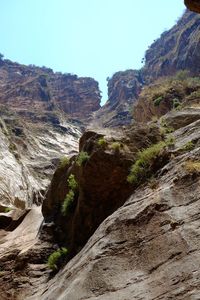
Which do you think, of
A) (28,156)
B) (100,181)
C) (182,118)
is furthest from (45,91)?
(100,181)

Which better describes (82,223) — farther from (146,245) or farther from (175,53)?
(175,53)

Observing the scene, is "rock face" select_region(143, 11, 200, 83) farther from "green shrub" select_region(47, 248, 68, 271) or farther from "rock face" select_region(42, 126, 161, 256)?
"green shrub" select_region(47, 248, 68, 271)

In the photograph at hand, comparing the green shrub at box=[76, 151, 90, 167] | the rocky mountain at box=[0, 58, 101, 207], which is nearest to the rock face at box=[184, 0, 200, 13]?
the green shrub at box=[76, 151, 90, 167]

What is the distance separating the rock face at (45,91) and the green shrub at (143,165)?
84135 mm

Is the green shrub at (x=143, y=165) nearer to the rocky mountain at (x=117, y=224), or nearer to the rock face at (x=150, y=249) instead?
the rocky mountain at (x=117, y=224)

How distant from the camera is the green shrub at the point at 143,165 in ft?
44.8

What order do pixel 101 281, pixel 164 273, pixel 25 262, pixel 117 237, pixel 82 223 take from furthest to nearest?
pixel 25 262 → pixel 82 223 → pixel 117 237 → pixel 101 281 → pixel 164 273

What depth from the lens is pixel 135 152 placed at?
1501 cm

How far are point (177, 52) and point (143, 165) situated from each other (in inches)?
3124

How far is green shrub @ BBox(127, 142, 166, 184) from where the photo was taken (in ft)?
44.8

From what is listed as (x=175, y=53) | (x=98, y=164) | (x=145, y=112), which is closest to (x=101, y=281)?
(x=98, y=164)

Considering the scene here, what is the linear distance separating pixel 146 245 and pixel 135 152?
528 centimetres

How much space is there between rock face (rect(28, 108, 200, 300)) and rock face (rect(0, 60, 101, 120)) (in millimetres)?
86282

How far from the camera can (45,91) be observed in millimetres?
114875
